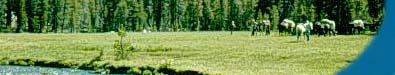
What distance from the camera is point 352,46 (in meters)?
40.2

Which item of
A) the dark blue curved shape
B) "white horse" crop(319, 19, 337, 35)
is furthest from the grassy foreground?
the dark blue curved shape

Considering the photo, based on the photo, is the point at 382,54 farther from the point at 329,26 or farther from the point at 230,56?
the point at 329,26

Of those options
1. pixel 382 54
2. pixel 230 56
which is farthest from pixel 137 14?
pixel 382 54

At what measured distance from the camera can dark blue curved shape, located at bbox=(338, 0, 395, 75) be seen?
8875mm

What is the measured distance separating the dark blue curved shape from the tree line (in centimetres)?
10273

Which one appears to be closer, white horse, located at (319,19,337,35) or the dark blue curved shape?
the dark blue curved shape

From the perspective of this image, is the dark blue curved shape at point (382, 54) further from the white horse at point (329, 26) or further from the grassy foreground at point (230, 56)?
the white horse at point (329, 26)

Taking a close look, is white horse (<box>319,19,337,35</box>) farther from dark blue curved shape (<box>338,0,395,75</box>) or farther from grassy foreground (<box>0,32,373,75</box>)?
dark blue curved shape (<box>338,0,395,75</box>)

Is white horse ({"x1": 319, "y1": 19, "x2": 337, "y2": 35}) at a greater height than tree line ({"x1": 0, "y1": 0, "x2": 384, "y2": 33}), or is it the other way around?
white horse ({"x1": 319, "y1": 19, "x2": 337, "y2": 35})

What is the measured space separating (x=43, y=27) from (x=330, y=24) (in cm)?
8265

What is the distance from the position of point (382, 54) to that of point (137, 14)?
429 ft

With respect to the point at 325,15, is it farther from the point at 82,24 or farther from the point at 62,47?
the point at 82,24

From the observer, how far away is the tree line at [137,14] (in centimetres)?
12769

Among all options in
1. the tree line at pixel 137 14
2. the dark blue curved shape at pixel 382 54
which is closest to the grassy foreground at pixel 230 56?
the dark blue curved shape at pixel 382 54
